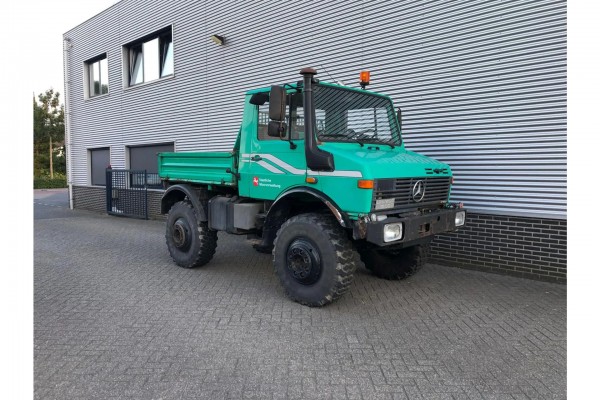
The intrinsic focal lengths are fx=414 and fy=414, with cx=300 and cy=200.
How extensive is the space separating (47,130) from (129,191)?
1053 inches

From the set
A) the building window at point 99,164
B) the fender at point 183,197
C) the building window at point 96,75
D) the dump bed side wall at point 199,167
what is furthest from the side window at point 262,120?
the building window at point 96,75

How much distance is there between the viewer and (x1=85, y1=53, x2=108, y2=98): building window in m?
15.4

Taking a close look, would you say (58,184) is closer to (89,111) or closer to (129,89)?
(89,111)

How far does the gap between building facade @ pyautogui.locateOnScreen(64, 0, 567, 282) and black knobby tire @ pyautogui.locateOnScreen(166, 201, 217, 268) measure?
12.7 feet

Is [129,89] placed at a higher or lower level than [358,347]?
higher

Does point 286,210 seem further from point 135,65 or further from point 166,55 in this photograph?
point 135,65

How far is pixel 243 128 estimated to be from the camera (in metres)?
5.75

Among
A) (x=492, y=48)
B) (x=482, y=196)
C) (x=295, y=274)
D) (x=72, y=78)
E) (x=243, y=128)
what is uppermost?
(x=72, y=78)

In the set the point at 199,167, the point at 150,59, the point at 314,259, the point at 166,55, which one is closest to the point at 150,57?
the point at 150,59

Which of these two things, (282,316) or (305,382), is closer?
(305,382)

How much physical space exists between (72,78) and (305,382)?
17.5 m

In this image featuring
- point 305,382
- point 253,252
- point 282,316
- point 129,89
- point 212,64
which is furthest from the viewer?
point 129,89

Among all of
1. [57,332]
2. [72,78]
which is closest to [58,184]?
[72,78]

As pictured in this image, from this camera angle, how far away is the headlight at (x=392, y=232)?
4.31 m
